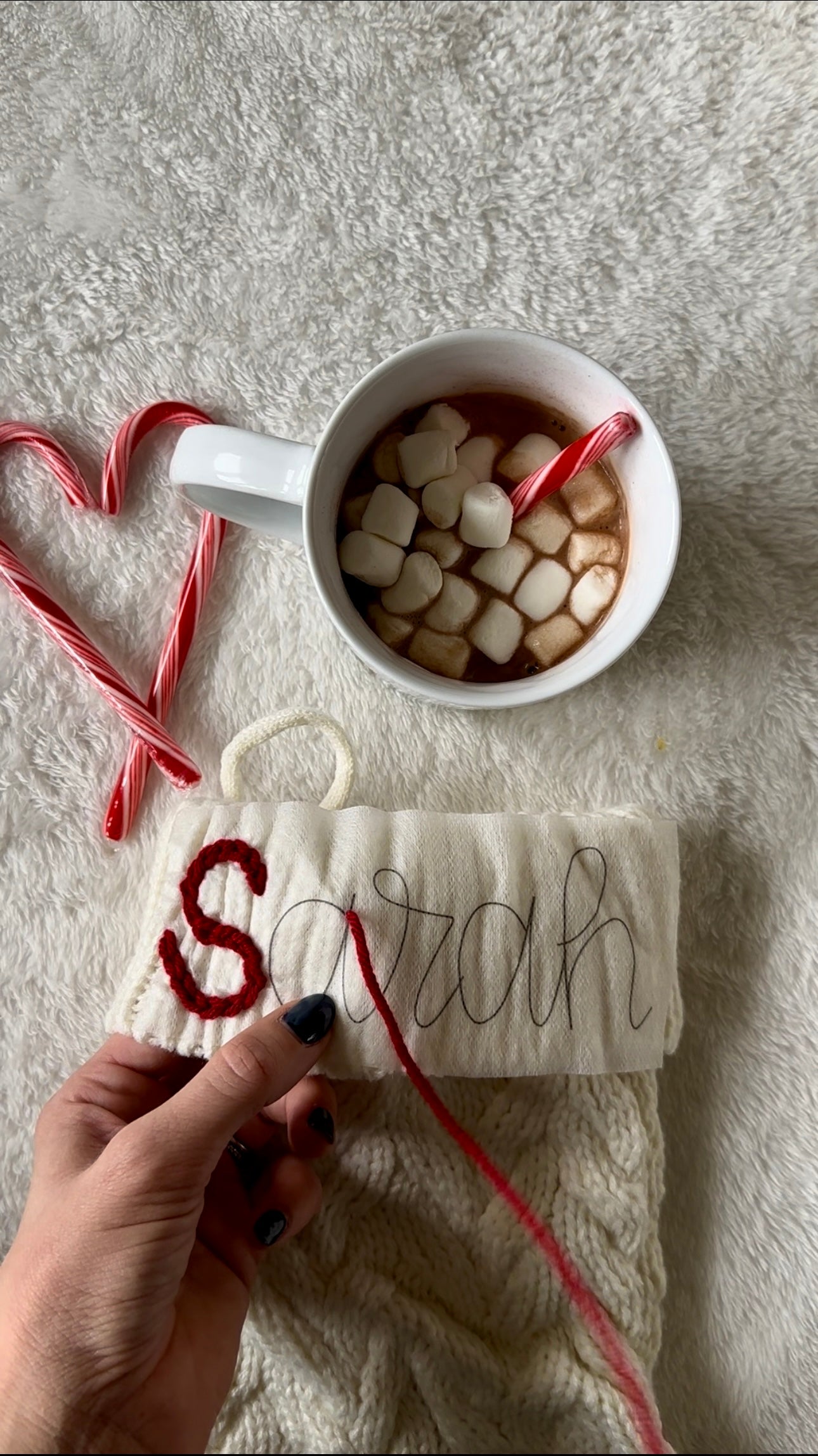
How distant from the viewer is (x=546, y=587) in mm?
685

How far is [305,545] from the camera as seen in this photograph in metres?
0.61

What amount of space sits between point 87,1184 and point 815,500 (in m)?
0.73

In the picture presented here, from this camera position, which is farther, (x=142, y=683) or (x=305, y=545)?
(x=142, y=683)

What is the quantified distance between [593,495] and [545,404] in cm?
7

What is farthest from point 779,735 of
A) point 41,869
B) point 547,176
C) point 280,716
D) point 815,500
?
point 41,869

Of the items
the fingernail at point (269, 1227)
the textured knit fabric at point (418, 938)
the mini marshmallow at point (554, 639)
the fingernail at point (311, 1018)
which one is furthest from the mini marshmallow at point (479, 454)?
the fingernail at point (269, 1227)

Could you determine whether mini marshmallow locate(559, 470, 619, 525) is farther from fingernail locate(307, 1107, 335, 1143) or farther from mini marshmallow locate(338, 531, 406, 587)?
fingernail locate(307, 1107, 335, 1143)

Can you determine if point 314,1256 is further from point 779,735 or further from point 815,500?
point 815,500

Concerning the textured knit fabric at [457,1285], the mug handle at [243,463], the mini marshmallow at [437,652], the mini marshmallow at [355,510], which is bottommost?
the textured knit fabric at [457,1285]

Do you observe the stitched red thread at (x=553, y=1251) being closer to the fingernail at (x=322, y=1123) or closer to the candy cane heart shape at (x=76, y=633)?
the fingernail at (x=322, y=1123)

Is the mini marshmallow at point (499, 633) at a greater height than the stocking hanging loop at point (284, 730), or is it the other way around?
the mini marshmallow at point (499, 633)

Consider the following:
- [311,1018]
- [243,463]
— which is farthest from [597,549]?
[311,1018]

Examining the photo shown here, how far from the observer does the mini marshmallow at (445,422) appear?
0.68 meters

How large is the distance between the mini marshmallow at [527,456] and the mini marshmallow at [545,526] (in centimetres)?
3
